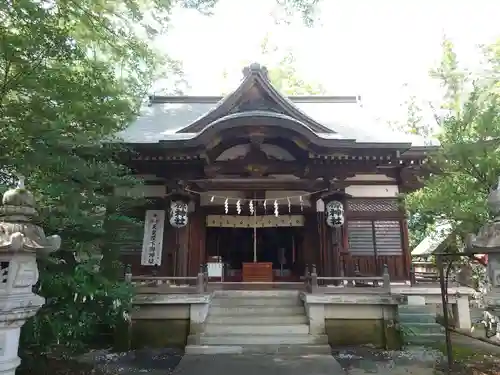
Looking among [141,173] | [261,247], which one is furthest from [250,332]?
[261,247]

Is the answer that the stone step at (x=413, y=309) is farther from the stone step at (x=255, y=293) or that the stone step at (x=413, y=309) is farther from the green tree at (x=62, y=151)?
the green tree at (x=62, y=151)

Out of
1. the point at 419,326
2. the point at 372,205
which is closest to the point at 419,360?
the point at 419,326

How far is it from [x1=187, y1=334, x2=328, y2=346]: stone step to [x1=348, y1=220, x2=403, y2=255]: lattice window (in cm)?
369

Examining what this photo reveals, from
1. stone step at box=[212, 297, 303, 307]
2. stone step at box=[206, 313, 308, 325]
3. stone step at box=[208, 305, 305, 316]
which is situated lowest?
stone step at box=[206, 313, 308, 325]

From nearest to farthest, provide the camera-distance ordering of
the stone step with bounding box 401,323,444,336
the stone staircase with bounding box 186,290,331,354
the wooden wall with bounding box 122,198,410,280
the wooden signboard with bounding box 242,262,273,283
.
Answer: the stone staircase with bounding box 186,290,331,354
the stone step with bounding box 401,323,444,336
the wooden wall with bounding box 122,198,410,280
the wooden signboard with bounding box 242,262,273,283

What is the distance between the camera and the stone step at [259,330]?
775cm

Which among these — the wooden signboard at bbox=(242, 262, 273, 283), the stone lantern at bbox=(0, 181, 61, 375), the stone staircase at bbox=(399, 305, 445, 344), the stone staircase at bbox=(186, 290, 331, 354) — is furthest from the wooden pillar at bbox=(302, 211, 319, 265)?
the stone lantern at bbox=(0, 181, 61, 375)

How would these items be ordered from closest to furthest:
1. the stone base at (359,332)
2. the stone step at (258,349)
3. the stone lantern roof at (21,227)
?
the stone lantern roof at (21,227) < the stone step at (258,349) < the stone base at (359,332)

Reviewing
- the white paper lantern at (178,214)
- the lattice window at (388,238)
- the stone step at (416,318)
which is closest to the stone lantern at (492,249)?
the stone step at (416,318)

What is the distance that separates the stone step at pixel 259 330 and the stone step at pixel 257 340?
112mm

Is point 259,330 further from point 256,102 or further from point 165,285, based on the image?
point 256,102

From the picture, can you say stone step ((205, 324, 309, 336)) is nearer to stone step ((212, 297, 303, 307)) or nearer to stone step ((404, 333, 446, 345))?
stone step ((212, 297, 303, 307))

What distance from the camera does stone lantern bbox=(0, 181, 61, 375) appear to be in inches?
143

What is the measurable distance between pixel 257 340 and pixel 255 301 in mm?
1343
